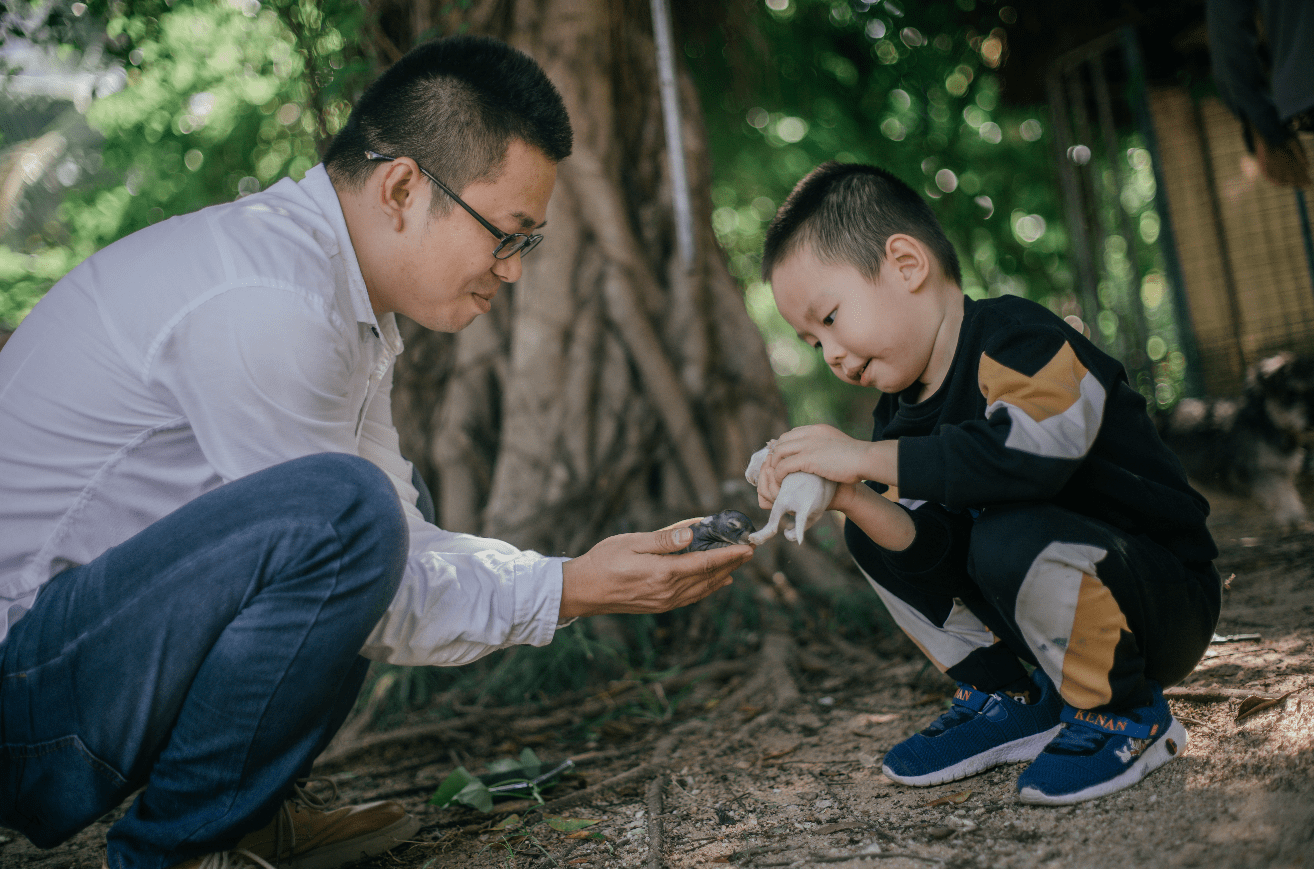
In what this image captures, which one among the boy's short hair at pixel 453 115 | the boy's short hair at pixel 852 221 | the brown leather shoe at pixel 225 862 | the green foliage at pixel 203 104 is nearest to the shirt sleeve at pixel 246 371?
the boy's short hair at pixel 453 115

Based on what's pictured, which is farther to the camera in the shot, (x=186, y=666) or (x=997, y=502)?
(x=997, y=502)

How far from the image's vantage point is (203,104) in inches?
244

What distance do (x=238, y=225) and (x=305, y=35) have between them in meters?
2.40

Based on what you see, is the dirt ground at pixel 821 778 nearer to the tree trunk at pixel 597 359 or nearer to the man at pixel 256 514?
the man at pixel 256 514

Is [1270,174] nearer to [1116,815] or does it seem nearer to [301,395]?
[1116,815]

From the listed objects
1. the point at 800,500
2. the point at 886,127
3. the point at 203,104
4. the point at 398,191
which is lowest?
the point at 800,500

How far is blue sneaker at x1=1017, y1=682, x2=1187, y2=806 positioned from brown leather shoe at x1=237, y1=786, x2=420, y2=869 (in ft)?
3.86

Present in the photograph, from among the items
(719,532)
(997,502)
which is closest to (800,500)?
(719,532)

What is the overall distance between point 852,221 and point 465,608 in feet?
3.61

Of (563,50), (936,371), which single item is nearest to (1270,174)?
(936,371)

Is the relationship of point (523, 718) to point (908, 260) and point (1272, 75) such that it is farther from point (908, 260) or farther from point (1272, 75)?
point (1272, 75)

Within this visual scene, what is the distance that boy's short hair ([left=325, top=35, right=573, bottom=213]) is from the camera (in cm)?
176

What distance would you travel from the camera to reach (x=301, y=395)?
1508 mm

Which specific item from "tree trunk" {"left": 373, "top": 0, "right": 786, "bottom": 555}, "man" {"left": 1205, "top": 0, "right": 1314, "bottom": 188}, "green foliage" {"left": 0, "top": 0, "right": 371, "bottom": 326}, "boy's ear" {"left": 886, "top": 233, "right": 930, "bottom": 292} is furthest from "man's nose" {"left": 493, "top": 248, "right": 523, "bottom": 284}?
"man" {"left": 1205, "top": 0, "right": 1314, "bottom": 188}
